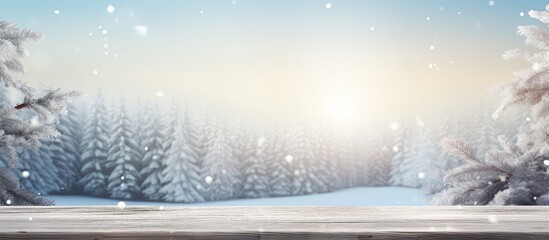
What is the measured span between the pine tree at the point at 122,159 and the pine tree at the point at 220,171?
16.9 ft

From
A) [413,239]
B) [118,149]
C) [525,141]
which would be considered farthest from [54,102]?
[118,149]

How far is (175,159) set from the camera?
47.3 m

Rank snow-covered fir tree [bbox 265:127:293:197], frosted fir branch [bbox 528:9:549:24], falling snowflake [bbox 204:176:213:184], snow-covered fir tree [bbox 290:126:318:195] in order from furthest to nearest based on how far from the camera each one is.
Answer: snow-covered fir tree [bbox 290:126:318:195]
snow-covered fir tree [bbox 265:127:293:197]
falling snowflake [bbox 204:176:213:184]
frosted fir branch [bbox 528:9:549:24]

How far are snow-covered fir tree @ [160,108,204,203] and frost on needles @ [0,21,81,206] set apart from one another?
38703 mm

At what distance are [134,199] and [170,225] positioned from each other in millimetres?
46660

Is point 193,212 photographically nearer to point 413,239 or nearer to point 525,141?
point 413,239

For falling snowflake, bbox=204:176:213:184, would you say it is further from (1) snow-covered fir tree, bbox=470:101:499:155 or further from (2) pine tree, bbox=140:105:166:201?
(1) snow-covered fir tree, bbox=470:101:499:155

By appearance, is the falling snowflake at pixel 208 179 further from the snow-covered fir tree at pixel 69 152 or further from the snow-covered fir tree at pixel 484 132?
the snow-covered fir tree at pixel 484 132

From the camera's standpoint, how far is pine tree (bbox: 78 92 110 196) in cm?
4603

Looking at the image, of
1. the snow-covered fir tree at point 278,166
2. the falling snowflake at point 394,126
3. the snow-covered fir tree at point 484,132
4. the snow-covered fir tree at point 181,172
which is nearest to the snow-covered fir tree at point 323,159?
the snow-covered fir tree at point 278,166

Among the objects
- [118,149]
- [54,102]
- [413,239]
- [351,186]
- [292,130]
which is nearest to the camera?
[413,239]

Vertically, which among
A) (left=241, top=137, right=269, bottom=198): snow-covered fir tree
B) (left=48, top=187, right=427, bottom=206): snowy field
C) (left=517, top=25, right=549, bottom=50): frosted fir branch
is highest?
(left=517, top=25, right=549, bottom=50): frosted fir branch

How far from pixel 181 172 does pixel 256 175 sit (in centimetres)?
602

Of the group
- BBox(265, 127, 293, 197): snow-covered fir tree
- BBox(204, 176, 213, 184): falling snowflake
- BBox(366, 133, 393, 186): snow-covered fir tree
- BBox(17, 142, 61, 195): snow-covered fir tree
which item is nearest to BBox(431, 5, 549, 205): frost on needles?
BBox(17, 142, 61, 195): snow-covered fir tree
